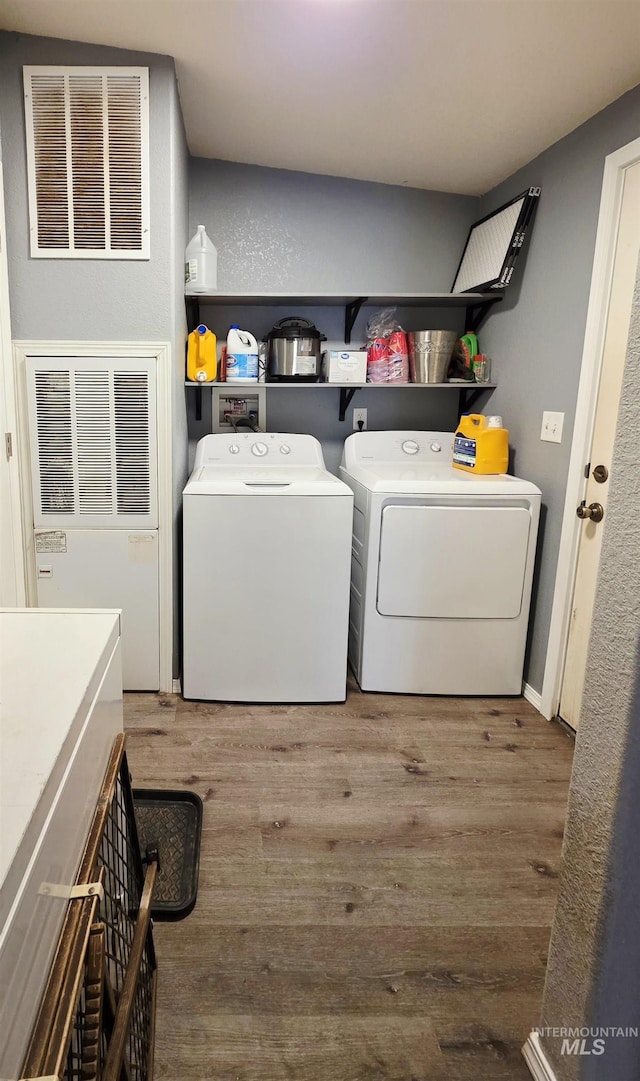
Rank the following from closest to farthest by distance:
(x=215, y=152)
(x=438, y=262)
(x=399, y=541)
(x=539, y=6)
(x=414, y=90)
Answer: (x=539, y=6) → (x=414, y=90) → (x=399, y=541) → (x=215, y=152) → (x=438, y=262)

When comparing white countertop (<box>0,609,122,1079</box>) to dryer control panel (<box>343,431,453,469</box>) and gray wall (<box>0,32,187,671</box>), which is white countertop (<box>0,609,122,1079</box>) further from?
dryer control panel (<box>343,431,453,469</box>)

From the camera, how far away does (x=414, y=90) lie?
7.11 feet

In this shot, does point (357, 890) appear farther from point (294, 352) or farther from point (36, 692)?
point (294, 352)

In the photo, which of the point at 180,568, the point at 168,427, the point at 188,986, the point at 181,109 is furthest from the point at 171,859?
the point at 181,109

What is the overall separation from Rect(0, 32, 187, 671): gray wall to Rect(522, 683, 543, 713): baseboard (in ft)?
6.20

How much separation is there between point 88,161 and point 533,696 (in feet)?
8.70

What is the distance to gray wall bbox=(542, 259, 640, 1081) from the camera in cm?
95

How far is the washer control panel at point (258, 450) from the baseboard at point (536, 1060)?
221 centimetres

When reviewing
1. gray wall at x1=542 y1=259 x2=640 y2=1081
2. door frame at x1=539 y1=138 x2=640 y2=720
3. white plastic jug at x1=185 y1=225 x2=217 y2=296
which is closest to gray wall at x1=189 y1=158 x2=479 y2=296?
white plastic jug at x1=185 y1=225 x2=217 y2=296

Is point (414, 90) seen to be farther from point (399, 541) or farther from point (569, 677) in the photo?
point (569, 677)

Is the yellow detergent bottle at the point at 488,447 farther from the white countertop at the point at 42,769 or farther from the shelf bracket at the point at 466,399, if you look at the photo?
the white countertop at the point at 42,769

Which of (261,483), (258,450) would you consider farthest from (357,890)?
(258,450)

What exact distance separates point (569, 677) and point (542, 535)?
57 centimetres

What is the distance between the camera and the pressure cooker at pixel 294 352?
2830 millimetres
